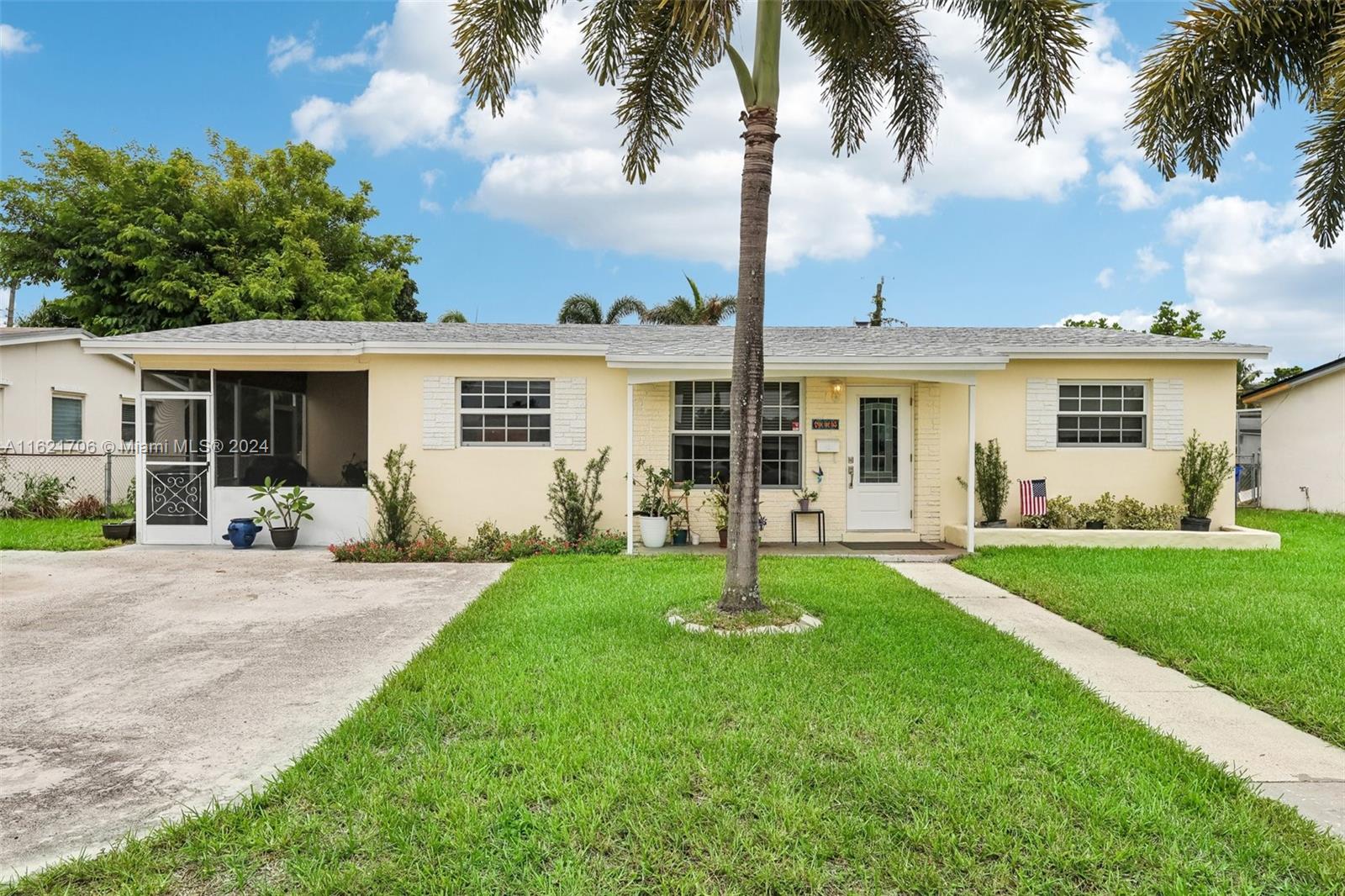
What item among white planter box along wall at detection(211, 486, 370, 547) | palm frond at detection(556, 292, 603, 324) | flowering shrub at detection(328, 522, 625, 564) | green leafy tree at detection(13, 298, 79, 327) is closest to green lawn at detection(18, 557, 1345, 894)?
flowering shrub at detection(328, 522, 625, 564)

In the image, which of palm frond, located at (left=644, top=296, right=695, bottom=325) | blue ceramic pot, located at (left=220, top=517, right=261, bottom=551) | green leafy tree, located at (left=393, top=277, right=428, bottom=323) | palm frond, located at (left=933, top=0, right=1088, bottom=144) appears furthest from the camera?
green leafy tree, located at (left=393, top=277, right=428, bottom=323)

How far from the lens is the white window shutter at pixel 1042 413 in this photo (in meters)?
11.2

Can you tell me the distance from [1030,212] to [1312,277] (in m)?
4.37

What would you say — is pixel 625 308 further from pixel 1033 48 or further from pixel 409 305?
pixel 1033 48

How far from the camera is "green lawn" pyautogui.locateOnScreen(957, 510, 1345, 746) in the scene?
468 centimetres

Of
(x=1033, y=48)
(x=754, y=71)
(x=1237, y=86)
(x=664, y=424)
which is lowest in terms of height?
(x=664, y=424)

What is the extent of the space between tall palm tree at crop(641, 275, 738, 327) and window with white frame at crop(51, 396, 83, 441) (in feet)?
55.4

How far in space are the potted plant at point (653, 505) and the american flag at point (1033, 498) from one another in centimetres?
534

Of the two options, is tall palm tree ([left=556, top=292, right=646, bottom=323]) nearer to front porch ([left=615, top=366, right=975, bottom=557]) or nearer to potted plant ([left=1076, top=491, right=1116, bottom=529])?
front porch ([left=615, top=366, right=975, bottom=557])

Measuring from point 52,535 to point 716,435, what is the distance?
10.8 metres

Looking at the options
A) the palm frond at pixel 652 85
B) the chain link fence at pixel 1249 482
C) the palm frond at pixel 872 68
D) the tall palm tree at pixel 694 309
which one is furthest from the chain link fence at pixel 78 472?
the chain link fence at pixel 1249 482

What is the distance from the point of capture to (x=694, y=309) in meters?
26.7

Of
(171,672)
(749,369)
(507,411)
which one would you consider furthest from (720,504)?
(171,672)

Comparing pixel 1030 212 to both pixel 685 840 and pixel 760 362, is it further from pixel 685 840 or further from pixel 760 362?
pixel 685 840
